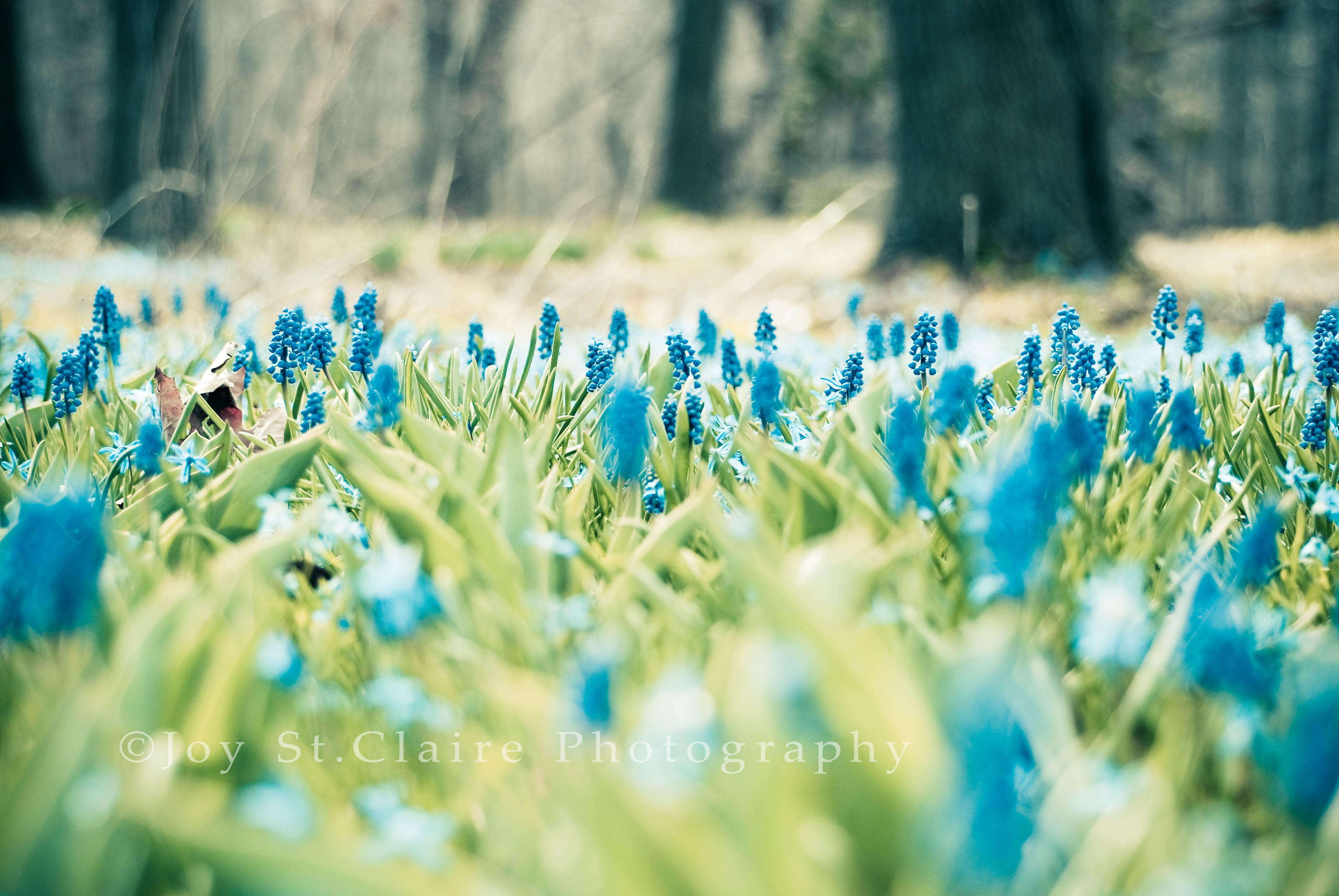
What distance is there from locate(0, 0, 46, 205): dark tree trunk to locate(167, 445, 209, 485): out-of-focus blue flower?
17181 mm

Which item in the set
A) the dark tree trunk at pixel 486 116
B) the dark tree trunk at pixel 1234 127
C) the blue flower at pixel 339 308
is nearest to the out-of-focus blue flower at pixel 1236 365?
the blue flower at pixel 339 308

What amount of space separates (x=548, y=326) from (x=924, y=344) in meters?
0.82

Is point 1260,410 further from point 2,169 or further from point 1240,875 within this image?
point 2,169

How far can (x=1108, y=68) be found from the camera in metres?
13.3

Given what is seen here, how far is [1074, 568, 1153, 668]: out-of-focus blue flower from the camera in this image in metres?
0.97

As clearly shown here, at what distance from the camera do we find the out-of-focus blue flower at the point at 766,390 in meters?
1.69

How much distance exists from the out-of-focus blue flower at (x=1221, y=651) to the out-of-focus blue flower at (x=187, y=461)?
1.41 metres

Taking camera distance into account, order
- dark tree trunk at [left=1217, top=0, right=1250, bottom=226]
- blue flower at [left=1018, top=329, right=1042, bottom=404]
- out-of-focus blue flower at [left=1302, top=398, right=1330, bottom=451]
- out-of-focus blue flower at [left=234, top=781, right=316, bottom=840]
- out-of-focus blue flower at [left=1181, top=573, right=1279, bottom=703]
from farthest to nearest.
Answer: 1. dark tree trunk at [left=1217, top=0, right=1250, bottom=226]
2. blue flower at [left=1018, top=329, right=1042, bottom=404]
3. out-of-focus blue flower at [left=1302, top=398, right=1330, bottom=451]
4. out-of-focus blue flower at [left=1181, top=573, right=1279, bottom=703]
5. out-of-focus blue flower at [left=234, top=781, right=316, bottom=840]

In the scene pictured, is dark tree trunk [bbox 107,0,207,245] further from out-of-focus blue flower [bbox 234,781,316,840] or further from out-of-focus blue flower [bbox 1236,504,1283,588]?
out-of-focus blue flower [bbox 1236,504,1283,588]

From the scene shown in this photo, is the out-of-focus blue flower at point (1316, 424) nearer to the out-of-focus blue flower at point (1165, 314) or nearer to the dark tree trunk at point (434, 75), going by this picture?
the out-of-focus blue flower at point (1165, 314)

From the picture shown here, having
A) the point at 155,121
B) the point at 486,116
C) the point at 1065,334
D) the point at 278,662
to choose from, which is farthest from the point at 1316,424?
the point at 486,116

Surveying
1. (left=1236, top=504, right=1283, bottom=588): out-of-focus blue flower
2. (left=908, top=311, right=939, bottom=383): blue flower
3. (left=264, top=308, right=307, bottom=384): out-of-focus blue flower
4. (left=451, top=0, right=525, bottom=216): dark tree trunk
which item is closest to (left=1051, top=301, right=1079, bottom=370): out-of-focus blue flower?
(left=908, top=311, right=939, bottom=383): blue flower

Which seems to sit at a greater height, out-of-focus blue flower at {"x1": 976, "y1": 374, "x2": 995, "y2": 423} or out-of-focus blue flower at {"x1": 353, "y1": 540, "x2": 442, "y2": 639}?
out-of-focus blue flower at {"x1": 976, "y1": 374, "x2": 995, "y2": 423}

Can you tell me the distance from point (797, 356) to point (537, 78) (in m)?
Answer: 27.7
